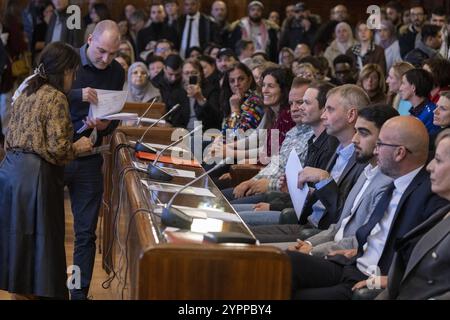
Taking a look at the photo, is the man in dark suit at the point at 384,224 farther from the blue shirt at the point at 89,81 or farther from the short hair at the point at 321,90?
the blue shirt at the point at 89,81

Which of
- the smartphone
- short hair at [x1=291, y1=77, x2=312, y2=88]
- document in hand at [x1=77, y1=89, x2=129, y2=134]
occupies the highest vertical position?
short hair at [x1=291, y1=77, x2=312, y2=88]

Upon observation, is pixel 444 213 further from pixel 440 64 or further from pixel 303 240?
pixel 440 64

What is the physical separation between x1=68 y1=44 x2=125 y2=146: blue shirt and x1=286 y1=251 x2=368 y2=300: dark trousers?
178cm

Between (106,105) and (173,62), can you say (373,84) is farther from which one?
(106,105)

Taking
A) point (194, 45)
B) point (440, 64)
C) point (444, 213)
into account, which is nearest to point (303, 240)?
point (444, 213)

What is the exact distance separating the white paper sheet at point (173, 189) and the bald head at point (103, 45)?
51.7 inches

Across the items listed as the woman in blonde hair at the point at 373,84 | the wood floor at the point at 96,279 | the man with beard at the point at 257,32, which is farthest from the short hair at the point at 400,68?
the man with beard at the point at 257,32

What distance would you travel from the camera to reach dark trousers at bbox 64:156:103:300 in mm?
4910

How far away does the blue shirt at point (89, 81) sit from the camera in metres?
5.03

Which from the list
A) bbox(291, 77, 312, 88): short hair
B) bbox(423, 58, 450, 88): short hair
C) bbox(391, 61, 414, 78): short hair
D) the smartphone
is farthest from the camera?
the smartphone

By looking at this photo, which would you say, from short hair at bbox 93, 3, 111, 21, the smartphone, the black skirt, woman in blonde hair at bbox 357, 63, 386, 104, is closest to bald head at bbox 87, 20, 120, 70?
the black skirt

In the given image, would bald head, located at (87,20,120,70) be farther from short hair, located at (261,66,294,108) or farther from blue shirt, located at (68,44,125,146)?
short hair, located at (261,66,294,108)

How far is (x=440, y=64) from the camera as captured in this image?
6.12 meters

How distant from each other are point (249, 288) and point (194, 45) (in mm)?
8440
